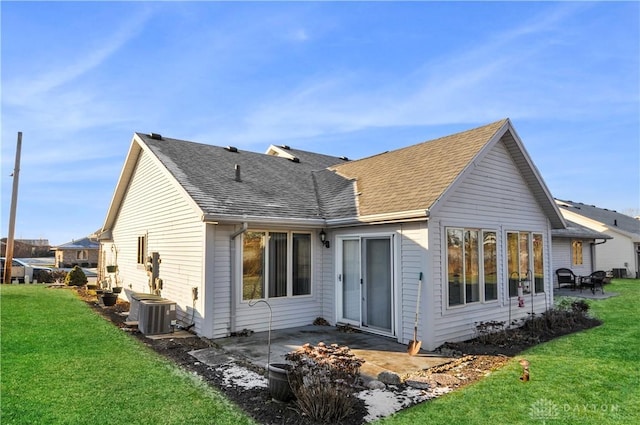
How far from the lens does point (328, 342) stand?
823cm

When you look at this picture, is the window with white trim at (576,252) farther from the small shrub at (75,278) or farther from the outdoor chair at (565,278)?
the small shrub at (75,278)

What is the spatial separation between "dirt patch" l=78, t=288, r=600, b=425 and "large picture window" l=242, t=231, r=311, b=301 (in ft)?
5.83

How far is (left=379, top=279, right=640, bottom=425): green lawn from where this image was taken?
4.55 metres

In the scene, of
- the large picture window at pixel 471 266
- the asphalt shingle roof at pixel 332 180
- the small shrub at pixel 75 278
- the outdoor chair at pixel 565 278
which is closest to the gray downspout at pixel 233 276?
the asphalt shingle roof at pixel 332 180

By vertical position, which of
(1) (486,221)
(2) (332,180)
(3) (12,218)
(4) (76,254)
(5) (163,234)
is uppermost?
(2) (332,180)

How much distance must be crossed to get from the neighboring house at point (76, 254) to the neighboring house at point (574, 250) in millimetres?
39569

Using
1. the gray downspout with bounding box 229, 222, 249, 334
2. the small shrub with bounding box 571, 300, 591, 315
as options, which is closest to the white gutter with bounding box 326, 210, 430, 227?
the gray downspout with bounding box 229, 222, 249, 334

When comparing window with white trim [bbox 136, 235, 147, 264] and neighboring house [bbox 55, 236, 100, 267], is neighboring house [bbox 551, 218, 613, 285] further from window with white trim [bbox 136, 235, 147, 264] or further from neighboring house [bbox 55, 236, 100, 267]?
neighboring house [bbox 55, 236, 100, 267]

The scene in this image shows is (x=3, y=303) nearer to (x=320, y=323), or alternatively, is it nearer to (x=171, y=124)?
(x=171, y=124)

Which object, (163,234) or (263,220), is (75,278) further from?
(263,220)

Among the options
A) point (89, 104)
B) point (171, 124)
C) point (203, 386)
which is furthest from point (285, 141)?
point (203, 386)

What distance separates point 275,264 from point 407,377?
454 centimetres

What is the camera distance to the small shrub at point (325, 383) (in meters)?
4.49


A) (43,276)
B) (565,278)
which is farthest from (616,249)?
(43,276)
